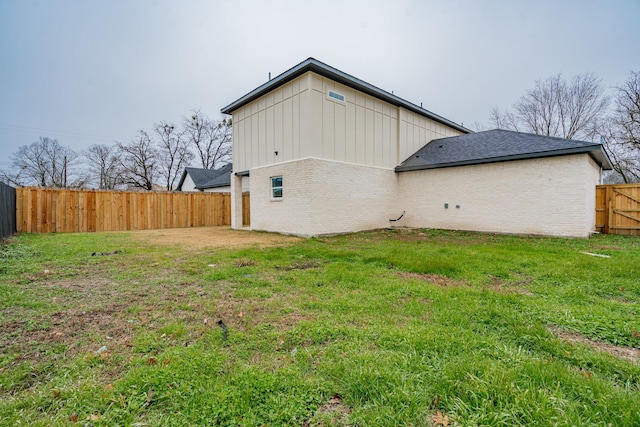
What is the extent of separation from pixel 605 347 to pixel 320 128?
8.66 m

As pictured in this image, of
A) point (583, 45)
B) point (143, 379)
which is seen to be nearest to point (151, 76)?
point (143, 379)

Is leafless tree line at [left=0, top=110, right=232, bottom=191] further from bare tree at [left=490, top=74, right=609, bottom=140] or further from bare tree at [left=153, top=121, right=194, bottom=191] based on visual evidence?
bare tree at [left=490, top=74, right=609, bottom=140]

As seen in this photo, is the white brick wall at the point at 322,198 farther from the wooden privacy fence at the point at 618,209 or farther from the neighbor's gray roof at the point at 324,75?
the wooden privacy fence at the point at 618,209

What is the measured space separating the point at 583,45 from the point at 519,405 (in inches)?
904

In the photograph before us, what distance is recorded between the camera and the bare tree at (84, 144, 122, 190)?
85.3 ft

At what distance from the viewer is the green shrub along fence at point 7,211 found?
7.99 metres

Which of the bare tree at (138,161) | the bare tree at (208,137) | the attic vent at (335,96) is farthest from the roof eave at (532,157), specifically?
the bare tree at (138,161)

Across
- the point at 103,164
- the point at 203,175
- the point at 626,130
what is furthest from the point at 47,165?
the point at 626,130

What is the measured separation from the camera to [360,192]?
433 inches

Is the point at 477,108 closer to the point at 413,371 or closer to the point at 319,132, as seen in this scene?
the point at 319,132

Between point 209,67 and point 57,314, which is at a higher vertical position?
point 209,67

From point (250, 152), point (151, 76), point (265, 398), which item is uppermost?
point (151, 76)

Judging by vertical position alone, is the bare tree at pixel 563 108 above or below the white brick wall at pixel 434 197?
above

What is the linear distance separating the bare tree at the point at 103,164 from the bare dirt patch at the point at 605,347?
31311 mm
